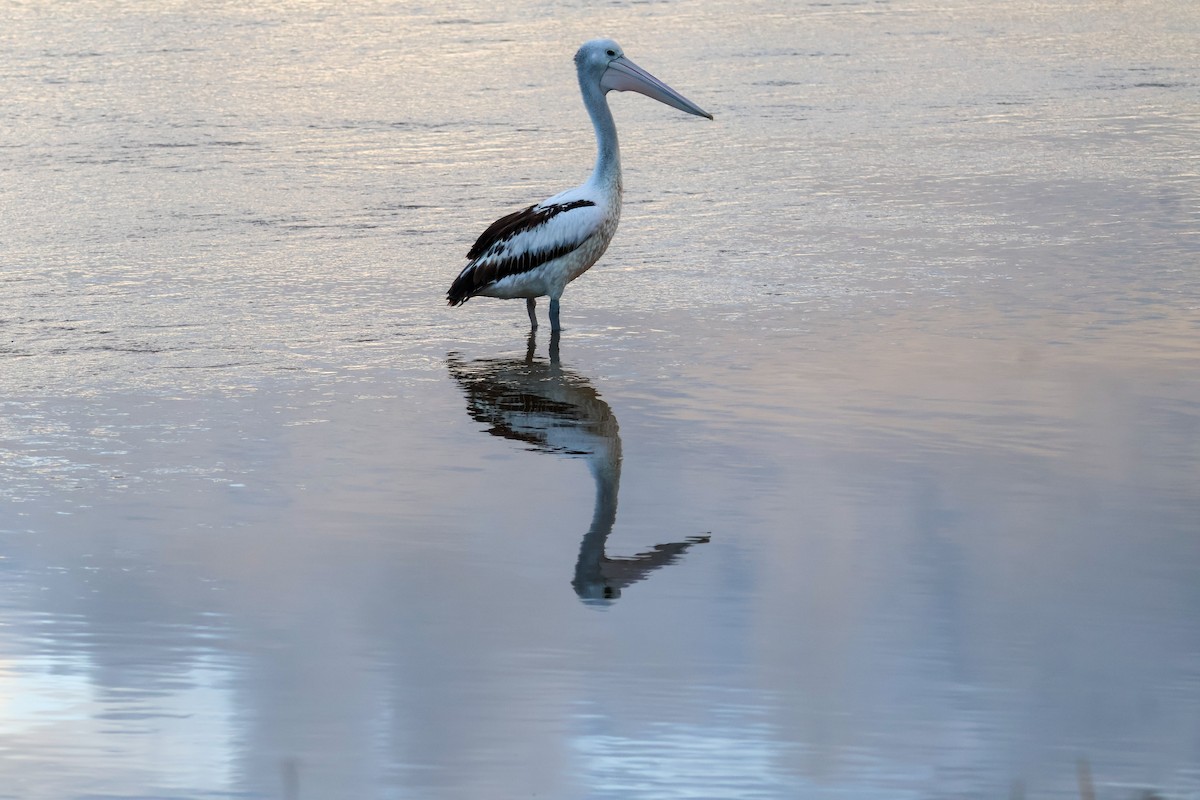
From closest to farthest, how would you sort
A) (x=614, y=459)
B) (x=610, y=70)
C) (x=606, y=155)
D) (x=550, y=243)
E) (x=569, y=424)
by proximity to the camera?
(x=614, y=459) → (x=569, y=424) → (x=550, y=243) → (x=606, y=155) → (x=610, y=70)

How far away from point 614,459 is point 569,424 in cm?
55

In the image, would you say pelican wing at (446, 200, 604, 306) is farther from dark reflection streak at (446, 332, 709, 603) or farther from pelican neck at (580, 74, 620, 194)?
dark reflection streak at (446, 332, 709, 603)

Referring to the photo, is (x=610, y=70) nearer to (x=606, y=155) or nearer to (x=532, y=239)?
(x=606, y=155)

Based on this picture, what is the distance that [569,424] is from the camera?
682 cm

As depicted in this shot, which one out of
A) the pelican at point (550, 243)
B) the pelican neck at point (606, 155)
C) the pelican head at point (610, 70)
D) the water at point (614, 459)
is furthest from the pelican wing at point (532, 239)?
the pelican head at point (610, 70)

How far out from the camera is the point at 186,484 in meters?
6.04

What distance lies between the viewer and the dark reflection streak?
5.23 meters

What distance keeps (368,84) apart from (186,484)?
8.76 m

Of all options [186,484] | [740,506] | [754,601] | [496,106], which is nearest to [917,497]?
[740,506]

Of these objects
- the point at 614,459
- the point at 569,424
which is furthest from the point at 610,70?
the point at 614,459

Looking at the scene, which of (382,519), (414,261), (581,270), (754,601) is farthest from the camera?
(414,261)

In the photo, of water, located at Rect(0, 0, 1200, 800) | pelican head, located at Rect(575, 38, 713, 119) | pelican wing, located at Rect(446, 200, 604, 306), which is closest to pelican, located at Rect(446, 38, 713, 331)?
pelican wing, located at Rect(446, 200, 604, 306)

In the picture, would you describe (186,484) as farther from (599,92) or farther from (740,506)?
(599,92)

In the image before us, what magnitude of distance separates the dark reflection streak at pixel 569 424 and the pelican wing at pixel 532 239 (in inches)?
13.8
